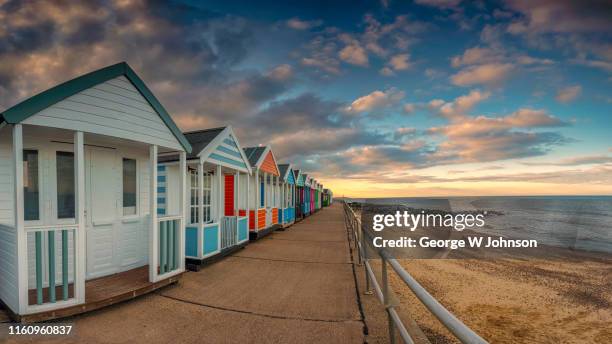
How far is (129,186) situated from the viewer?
17.9ft

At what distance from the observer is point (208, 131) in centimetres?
734

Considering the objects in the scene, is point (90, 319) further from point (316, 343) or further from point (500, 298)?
point (500, 298)

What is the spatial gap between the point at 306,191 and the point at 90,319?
1896 centimetres

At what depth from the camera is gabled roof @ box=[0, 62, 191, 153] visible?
325cm

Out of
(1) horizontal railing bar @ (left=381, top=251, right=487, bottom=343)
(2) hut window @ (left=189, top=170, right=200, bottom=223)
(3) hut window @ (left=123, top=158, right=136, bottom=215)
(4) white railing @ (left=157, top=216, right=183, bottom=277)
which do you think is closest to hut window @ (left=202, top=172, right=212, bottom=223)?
(2) hut window @ (left=189, top=170, right=200, bottom=223)

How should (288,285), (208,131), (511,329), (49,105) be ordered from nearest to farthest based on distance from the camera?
1. (49,105)
2. (511,329)
3. (288,285)
4. (208,131)

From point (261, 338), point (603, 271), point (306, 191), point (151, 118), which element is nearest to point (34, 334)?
point (261, 338)

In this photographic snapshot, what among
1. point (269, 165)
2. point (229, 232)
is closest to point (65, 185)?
point (229, 232)

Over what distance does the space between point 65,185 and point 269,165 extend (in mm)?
7589

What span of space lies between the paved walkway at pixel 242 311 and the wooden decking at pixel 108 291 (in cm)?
11

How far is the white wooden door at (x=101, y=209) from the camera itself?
4750 millimetres

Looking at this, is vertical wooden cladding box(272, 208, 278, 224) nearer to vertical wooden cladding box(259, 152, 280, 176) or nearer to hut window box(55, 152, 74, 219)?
vertical wooden cladding box(259, 152, 280, 176)

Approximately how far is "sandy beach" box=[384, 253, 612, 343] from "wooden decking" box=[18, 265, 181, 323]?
412cm

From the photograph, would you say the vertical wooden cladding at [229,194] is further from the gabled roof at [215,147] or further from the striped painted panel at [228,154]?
the gabled roof at [215,147]
